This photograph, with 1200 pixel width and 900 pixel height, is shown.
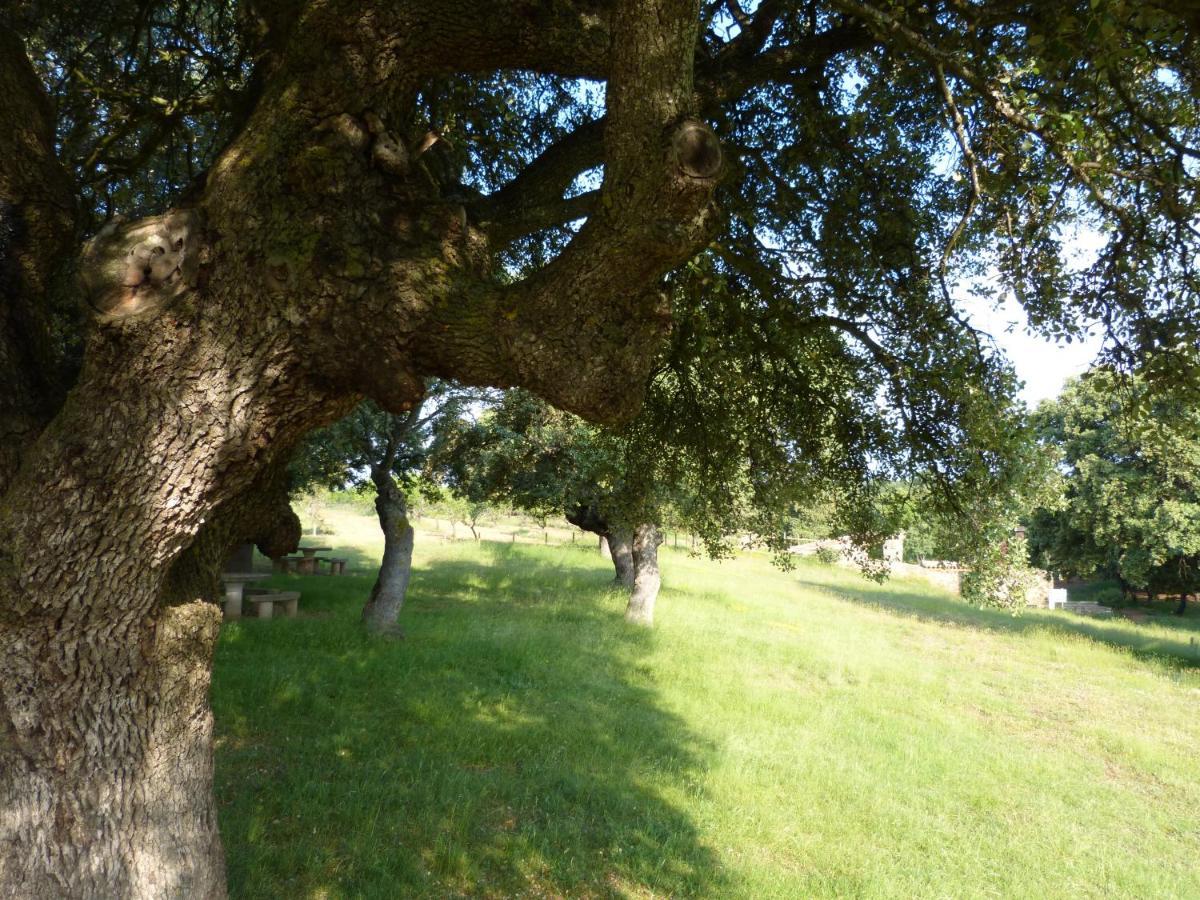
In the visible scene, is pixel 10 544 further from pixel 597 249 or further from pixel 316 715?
pixel 316 715

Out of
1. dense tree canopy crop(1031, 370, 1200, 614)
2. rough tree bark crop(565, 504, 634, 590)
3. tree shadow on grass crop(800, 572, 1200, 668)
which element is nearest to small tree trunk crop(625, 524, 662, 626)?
rough tree bark crop(565, 504, 634, 590)

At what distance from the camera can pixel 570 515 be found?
20.7 metres

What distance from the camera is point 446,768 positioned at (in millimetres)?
7293

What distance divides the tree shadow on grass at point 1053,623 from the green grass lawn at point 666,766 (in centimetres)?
598

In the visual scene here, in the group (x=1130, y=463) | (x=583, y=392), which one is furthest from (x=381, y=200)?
(x=1130, y=463)

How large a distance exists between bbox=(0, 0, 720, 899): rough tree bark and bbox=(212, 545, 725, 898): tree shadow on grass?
1.96m

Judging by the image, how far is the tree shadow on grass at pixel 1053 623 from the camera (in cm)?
2258

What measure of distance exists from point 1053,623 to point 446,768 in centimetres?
2742

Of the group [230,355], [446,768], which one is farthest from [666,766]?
[230,355]

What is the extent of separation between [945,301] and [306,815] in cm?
663

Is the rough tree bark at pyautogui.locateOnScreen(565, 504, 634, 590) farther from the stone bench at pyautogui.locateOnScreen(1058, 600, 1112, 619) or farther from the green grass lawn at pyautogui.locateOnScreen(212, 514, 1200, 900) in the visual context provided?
the stone bench at pyautogui.locateOnScreen(1058, 600, 1112, 619)

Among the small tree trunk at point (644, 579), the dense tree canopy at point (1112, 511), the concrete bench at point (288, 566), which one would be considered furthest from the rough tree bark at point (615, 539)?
the dense tree canopy at point (1112, 511)

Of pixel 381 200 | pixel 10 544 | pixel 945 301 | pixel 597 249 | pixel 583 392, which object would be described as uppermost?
pixel 945 301

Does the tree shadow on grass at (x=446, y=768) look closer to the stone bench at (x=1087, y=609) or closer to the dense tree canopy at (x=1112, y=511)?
the dense tree canopy at (x=1112, y=511)
